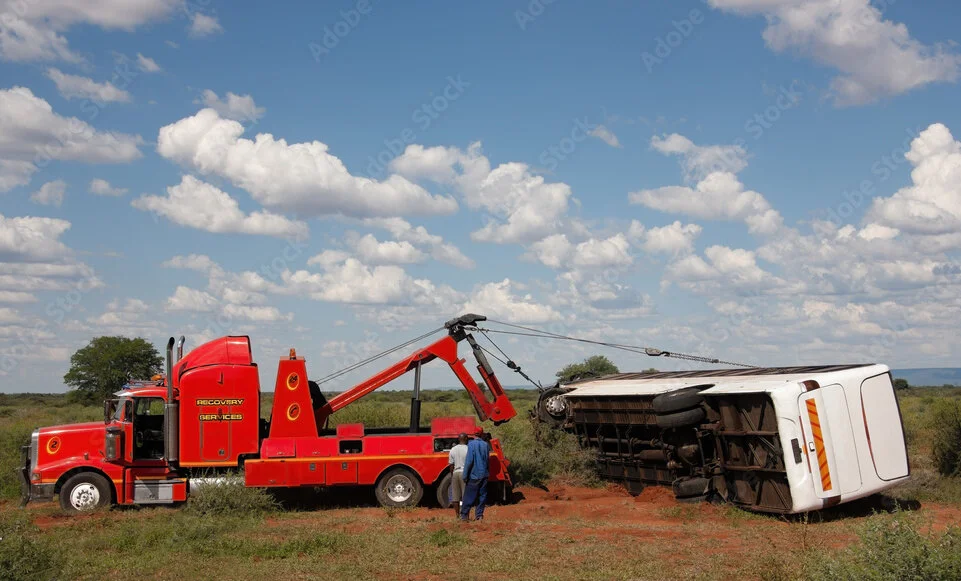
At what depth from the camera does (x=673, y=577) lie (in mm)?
A: 10242

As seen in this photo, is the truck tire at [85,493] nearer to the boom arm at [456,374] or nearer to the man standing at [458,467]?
the boom arm at [456,374]

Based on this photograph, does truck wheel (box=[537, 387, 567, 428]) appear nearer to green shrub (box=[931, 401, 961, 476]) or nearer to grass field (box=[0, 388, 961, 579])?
grass field (box=[0, 388, 961, 579])

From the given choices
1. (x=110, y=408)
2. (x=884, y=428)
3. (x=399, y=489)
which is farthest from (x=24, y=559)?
(x=884, y=428)

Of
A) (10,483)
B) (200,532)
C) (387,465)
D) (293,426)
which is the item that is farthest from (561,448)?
(10,483)

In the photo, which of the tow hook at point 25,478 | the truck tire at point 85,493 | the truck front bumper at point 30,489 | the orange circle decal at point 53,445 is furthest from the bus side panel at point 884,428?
the tow hook at point 25,478

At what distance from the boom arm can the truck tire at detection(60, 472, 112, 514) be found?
4198 mm

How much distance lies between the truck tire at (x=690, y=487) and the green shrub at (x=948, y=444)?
760 cm

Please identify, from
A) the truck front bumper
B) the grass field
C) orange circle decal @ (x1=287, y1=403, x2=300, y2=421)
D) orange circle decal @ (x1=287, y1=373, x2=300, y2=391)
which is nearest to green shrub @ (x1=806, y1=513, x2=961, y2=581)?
the grass field

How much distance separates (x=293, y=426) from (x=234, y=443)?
1142mm

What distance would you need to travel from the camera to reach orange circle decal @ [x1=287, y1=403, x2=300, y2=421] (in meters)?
17.0

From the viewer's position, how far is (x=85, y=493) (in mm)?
16469

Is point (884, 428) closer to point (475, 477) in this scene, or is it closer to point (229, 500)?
point (475, 477)

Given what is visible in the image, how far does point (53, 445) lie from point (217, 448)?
3.04 m

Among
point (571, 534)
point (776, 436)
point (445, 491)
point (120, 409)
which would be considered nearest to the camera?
point (571, 534)
